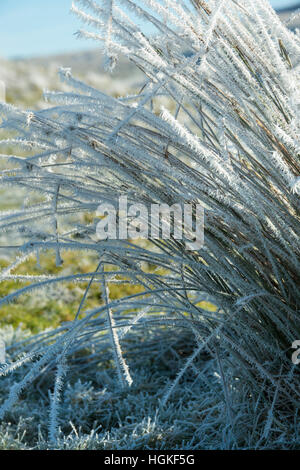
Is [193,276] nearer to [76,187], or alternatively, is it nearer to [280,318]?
[280,318]

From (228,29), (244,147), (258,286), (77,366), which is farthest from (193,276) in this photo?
(77,366)

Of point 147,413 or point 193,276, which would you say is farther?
point 147,413

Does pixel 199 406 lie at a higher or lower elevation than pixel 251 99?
lower

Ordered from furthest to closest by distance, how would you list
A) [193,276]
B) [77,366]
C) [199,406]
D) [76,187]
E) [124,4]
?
[77,366] < [199,406] < [193,276] < [76,187] < [124,4]

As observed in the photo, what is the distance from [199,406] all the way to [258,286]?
0.59 m

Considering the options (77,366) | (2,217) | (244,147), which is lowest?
(77,366)

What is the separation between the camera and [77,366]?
2.19 metres

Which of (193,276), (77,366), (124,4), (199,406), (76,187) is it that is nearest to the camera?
(124,4)

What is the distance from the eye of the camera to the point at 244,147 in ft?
4.98

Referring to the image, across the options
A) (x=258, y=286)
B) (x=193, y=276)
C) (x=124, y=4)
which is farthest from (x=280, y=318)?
(x=124, y=4)

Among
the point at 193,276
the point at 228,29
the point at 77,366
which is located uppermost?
the point at 228,29

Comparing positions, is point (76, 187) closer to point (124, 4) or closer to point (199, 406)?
point (124, 4)

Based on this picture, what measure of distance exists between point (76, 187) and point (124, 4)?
0.48 metres

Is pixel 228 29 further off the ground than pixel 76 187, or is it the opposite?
pixel 228 29
